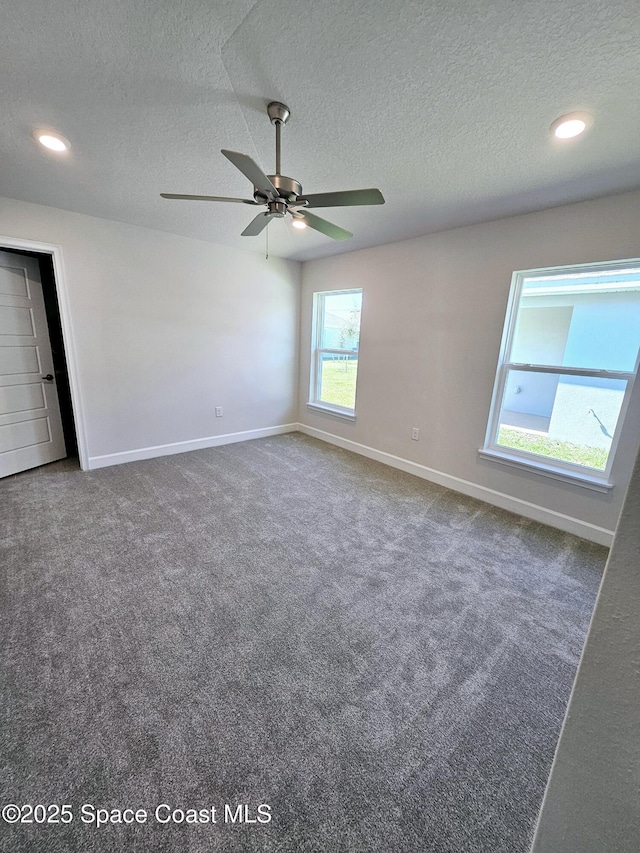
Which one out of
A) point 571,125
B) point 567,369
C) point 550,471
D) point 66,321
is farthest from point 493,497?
point 66,321

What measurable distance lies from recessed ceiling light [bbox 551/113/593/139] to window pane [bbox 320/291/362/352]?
2.46m

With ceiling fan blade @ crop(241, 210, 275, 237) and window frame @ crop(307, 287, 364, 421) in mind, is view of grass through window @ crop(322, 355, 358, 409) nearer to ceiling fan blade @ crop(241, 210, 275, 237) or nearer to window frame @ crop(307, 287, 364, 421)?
window frame @ crop(307, 287, 364, 421)

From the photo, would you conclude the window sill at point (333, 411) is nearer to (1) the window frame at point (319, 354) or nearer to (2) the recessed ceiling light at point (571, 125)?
(1) the window frame at point (319, 354)

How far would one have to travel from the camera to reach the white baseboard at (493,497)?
8.29 ft

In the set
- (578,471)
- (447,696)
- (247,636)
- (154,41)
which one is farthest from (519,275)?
(247,636)

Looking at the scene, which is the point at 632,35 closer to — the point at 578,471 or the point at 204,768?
the point at 578,471

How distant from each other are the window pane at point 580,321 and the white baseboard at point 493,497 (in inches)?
46.7

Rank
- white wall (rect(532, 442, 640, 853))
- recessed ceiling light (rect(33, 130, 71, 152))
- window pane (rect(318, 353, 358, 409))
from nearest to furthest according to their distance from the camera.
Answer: white wall (rect(532, 442, 640, 853)) → recessed ceiling light (rect(33, 130, 71, 152)) → window pane (rect(318, 353, 358, 409))

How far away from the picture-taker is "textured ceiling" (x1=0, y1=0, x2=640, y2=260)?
1.13 metres

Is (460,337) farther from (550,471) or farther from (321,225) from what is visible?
(321,225)

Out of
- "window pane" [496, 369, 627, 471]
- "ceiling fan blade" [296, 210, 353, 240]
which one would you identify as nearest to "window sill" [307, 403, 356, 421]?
"window pane" [496, 369, 627, 471]

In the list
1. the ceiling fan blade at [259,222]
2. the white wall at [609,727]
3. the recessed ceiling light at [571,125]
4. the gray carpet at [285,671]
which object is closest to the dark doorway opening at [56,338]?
the gray carpet at [285,671]

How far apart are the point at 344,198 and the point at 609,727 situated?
196cm

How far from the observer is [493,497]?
3010 millimetres
